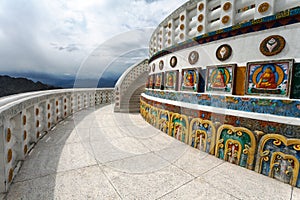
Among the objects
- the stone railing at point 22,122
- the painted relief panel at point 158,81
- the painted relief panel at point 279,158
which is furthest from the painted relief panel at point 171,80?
the stone railing at point 22,122

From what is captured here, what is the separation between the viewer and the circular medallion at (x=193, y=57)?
4039mm

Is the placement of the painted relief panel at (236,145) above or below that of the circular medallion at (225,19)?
below

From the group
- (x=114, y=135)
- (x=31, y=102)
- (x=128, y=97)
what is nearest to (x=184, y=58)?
(x=114, y=135)

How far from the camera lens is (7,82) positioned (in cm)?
1152

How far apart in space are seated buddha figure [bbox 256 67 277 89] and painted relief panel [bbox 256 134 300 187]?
36.1 inches

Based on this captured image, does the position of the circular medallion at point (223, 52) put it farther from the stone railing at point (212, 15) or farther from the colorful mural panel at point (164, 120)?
the colorful mural panel at point (164, 120)

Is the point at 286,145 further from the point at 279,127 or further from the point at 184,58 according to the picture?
the point at 184,58

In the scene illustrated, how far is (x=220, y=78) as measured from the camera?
3475 mm

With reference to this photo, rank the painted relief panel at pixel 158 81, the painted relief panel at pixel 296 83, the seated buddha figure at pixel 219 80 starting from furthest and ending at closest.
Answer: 1. the painted relief panel at pixel 158 81
2. the seated buddha figure at pixel 219 80
3. the painted relief panel at pixel 296 83

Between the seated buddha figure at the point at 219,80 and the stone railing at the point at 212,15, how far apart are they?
1.09 metres

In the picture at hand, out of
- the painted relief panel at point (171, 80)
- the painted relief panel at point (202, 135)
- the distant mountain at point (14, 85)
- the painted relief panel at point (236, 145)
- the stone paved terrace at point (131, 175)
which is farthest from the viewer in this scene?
the distant mountain at point (14, 85)

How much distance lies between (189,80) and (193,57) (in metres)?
0.65

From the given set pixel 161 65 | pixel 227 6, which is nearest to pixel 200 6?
pixel 227 6

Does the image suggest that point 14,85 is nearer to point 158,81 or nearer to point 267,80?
point 158,81
